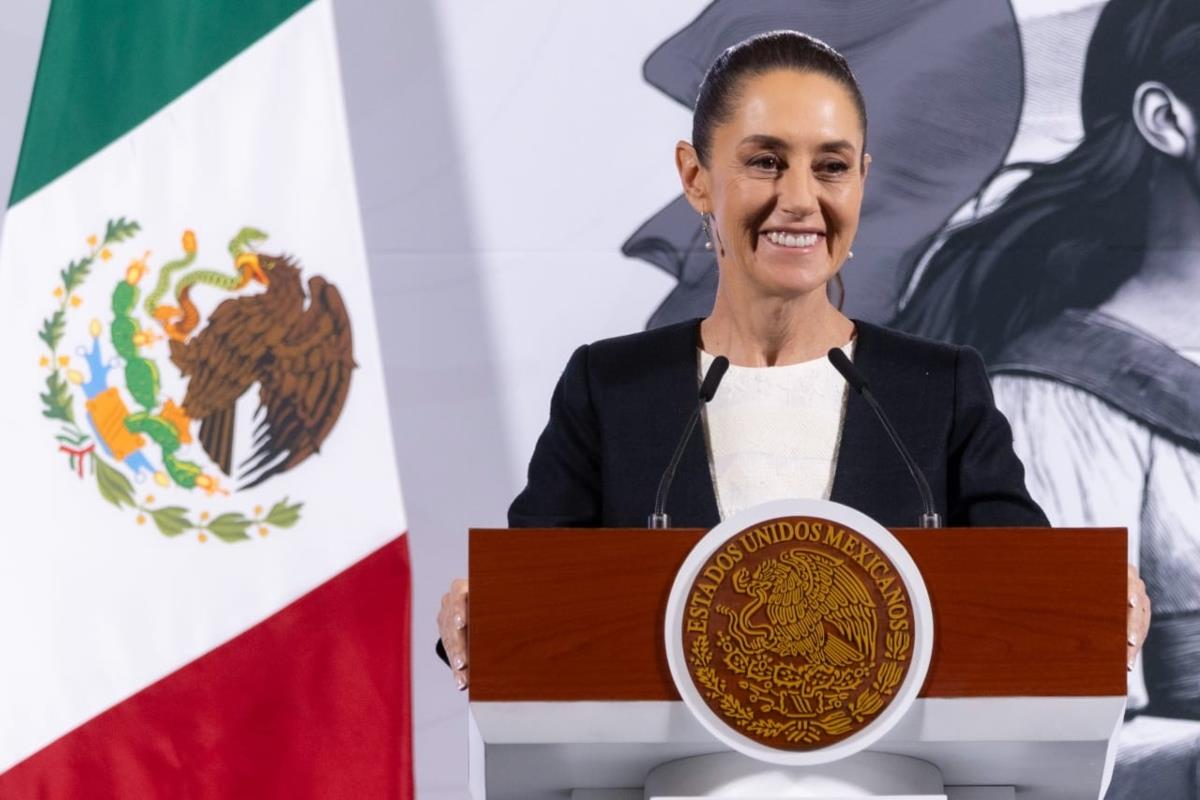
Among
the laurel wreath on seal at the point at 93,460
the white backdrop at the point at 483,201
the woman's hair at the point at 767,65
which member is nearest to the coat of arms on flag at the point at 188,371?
the laurel wreath on seal at the point at 93,460

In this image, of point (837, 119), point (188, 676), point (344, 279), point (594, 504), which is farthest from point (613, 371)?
point (188, 676)

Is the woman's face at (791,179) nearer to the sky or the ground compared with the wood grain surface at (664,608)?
nearer to the sky

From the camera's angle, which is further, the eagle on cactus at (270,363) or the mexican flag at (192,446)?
the eagle on cactus at (270,363)

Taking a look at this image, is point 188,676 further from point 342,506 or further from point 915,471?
point 915,471

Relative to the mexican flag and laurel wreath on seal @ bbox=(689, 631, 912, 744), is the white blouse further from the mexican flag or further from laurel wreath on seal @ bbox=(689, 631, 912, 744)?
the mexican flag

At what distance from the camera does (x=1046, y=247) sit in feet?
10.9

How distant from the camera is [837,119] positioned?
228cm

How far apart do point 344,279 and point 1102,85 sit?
1619 millimetres

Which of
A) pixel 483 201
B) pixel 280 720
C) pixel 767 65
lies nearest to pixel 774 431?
pixel 767 65

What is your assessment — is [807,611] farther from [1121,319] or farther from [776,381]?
[1121,319]

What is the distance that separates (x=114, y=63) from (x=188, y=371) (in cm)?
67

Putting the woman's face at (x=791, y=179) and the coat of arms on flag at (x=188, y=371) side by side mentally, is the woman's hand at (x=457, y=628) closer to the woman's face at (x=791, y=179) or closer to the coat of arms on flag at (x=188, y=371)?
the woman's face at (x=791, y=179)

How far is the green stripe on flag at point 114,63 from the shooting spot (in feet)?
10.7

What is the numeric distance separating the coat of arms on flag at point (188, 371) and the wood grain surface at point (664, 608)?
67.8 inches
